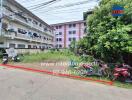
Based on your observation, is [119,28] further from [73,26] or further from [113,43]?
[73,26]

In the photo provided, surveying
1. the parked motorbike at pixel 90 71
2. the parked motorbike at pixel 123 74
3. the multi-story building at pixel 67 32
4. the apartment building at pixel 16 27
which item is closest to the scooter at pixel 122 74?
the parked motorbike at pixel 123 74

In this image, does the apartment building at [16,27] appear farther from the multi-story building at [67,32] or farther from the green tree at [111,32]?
the multi-story building at [67,32]

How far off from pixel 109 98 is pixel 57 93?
194 centimetres

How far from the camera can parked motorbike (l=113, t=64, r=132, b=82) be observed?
8.05 meters

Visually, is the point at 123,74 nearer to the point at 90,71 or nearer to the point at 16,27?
the point at 90,71

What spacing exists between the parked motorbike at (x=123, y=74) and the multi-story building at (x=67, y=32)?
39753 millimetres

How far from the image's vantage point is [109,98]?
19.0ft

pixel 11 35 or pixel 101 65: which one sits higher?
pixel 11 35

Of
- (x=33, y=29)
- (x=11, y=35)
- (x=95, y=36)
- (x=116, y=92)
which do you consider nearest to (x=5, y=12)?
(x=11, y=35)

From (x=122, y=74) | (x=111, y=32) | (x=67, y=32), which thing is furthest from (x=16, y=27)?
(x=67, y=32)

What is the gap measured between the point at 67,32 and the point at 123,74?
4375 cm

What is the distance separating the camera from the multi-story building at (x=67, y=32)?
160 ft

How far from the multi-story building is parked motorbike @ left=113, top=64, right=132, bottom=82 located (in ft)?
130

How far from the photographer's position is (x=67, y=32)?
5119 cm
